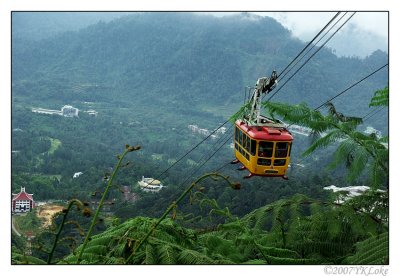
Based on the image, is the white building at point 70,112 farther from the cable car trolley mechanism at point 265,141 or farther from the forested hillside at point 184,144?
the cable car trolley mechanism at point 265,141

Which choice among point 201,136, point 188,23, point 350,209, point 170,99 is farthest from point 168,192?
point 188,23

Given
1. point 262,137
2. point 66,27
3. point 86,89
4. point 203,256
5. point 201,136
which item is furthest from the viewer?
point 66,27

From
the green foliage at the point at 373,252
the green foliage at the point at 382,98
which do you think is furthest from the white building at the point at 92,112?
the green foliage at the point at 373,252

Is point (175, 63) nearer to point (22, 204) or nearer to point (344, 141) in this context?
point (22, 204)

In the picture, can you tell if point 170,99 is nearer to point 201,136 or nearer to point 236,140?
point 201,136

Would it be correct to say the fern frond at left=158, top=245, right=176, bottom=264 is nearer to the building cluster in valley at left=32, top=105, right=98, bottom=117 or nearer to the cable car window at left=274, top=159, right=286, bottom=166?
the cable car window at left=274, top=159, right=286, bottom=166

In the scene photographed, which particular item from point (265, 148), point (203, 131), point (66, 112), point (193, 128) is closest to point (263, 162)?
point (265, 148)
